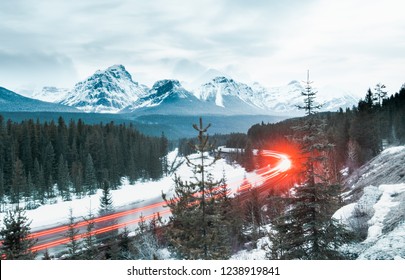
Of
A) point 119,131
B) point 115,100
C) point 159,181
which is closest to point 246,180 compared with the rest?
point 159,181

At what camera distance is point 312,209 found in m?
9.51

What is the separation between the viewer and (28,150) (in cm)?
6175

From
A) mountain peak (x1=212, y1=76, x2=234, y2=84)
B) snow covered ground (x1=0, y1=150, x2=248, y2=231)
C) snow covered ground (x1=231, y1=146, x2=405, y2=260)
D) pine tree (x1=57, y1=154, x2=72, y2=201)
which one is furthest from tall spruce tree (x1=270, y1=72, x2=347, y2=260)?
pine tree (x1=57, y1=154, x2=72, y2=201)

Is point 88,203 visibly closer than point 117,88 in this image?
Yes

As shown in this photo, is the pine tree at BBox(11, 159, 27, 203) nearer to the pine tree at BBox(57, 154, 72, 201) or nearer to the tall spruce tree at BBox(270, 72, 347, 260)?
the pine tree at BBox(57, 154, 72, 201)

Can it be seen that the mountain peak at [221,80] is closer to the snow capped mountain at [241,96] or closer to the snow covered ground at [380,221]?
the snow capped mountain at [241,96]

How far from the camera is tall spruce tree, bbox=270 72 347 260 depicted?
9.30 m

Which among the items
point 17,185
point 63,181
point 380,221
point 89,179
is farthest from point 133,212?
point 380,221

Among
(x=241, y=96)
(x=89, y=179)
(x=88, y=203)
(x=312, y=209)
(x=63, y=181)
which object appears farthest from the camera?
(x=89, y=179)

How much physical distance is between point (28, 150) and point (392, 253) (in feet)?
227

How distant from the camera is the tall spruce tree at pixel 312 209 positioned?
366 inches

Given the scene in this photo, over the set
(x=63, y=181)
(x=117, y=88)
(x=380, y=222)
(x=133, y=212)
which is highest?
(x=117, y=88)

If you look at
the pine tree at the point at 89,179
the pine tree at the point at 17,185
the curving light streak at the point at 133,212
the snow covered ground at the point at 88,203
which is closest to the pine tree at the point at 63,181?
the snow covered ground at the point at 88,203

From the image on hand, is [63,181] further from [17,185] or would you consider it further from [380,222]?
[380,222]
